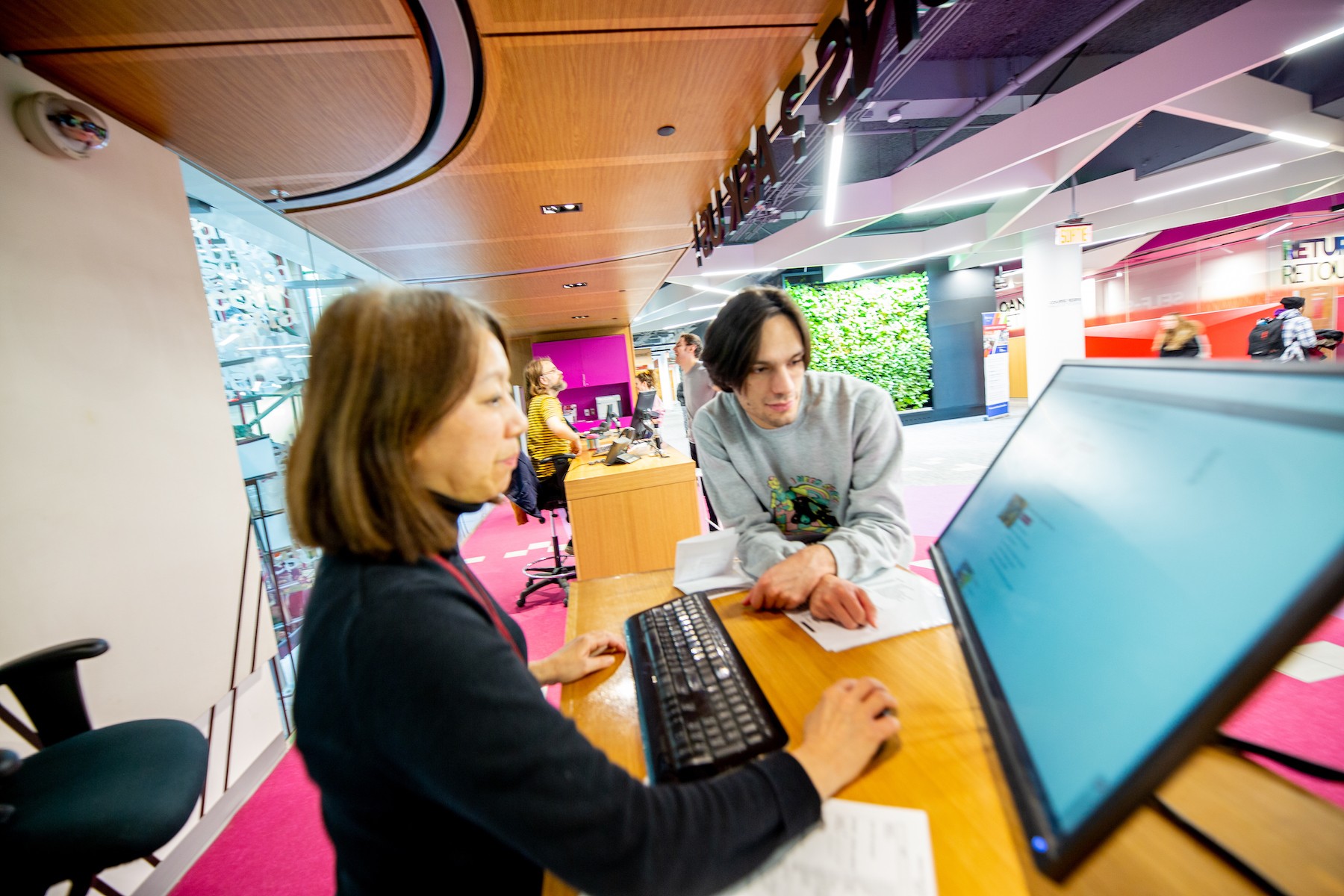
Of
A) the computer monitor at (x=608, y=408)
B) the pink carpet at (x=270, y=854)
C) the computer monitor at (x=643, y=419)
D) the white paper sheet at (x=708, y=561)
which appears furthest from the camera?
the computer monitor at (x=608, y=408)

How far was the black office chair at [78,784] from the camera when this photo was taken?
1137mm

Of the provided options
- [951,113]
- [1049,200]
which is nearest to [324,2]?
[951,113]

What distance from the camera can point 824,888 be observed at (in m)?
0.53

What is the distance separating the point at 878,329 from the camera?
427 inches

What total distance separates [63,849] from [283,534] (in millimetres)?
1761

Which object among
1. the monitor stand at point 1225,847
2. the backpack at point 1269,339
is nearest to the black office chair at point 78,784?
the monitor stand at point 1225,847

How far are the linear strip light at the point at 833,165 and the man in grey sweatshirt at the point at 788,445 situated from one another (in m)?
1.43

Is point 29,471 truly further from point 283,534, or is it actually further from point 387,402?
point 387,402

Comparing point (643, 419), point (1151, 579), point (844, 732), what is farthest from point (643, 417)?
point (1151, 579)

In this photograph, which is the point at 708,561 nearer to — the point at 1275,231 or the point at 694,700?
the point at 694,700

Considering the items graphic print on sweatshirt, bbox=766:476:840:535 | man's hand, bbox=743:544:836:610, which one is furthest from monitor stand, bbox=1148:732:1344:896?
graphic print on sweatshirt, bbox=766:476:840:535

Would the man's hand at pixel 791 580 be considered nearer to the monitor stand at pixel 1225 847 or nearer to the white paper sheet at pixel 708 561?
the white paper sheet at pixel 708 561

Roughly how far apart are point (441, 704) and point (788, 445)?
119cm

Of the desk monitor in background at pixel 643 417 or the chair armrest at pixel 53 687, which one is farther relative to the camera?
the desk monitor in background at pixel 643 417
